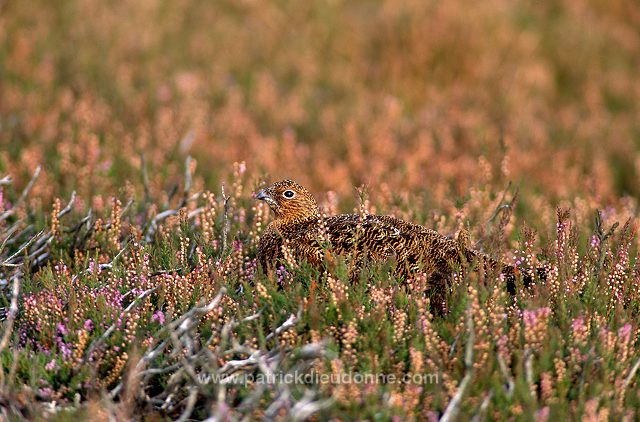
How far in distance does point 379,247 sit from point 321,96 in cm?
610

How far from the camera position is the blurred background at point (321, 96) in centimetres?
714

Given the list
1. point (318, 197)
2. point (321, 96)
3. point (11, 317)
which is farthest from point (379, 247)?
point (321, 96)

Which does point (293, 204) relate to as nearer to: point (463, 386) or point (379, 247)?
point (379, 247)

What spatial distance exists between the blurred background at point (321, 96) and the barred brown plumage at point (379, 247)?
2259 millimetres

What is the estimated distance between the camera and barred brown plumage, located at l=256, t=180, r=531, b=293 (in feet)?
11.2

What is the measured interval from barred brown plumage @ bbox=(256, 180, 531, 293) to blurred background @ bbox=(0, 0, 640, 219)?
2259 mm

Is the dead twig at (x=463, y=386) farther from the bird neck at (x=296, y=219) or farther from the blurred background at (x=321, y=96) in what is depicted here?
the blurred background at (x=321, y=96)

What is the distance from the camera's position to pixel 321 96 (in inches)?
370

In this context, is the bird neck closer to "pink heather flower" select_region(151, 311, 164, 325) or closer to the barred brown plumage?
the barred brown plumage

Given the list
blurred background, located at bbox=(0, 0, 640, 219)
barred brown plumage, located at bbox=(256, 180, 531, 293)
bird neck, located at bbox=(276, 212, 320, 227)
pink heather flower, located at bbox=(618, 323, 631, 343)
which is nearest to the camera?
pink heather flower, located at bbox=(618, 323, 631, 343)

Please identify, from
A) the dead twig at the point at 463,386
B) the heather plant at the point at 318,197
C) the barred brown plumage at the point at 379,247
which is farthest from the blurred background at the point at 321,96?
the dead twig at the point at 463,386

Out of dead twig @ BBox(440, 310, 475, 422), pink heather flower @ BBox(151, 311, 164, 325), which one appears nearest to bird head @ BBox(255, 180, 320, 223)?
pink heather flower @ BBox(151, 311, 164, 325)

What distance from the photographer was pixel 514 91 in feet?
32.6

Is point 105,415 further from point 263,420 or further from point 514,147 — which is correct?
point 514,147
